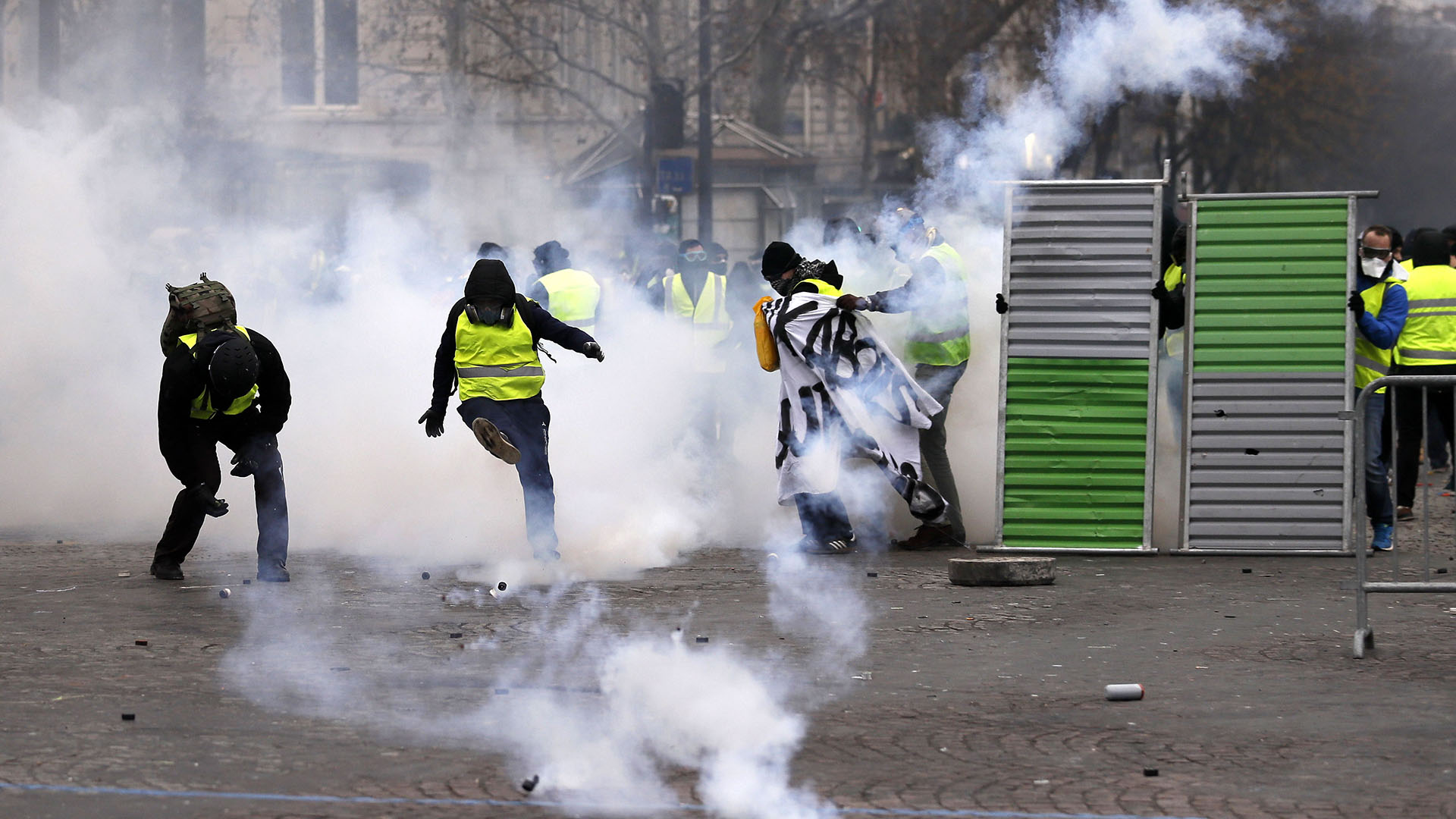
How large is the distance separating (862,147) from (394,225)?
23.9 m

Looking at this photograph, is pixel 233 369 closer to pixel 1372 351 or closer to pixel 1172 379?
pixel 1172 379

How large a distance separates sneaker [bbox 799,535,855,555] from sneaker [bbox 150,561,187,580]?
3.21 m

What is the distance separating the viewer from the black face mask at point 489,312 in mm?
9195

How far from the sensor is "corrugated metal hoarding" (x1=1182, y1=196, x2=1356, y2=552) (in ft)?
31.7

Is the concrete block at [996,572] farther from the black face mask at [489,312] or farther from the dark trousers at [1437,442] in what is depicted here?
the dark trousers at [1437,442]

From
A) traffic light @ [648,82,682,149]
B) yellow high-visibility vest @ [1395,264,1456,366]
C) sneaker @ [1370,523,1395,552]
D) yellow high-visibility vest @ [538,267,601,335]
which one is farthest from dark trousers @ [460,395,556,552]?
traffic light @ [648,82,682,149]

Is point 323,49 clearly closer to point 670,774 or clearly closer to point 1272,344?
point 1272,344

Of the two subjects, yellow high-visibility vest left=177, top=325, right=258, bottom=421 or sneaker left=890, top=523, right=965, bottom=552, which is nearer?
yellow high-visibility vest left=177, top=325, right=258, bottom=421

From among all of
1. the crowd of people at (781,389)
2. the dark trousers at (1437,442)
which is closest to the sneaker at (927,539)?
the crowd of people at (781,389)

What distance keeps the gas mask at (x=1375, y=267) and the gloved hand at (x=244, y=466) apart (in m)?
5.80

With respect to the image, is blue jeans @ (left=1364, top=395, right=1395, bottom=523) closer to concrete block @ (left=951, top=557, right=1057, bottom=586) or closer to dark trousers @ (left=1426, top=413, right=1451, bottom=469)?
dark trousers @ (left=1426, top=413, right=1451, bottom=469)

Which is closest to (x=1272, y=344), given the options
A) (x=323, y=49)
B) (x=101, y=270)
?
(x=101, y=270)

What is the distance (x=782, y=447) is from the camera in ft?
32.2

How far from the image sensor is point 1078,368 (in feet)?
32.4
